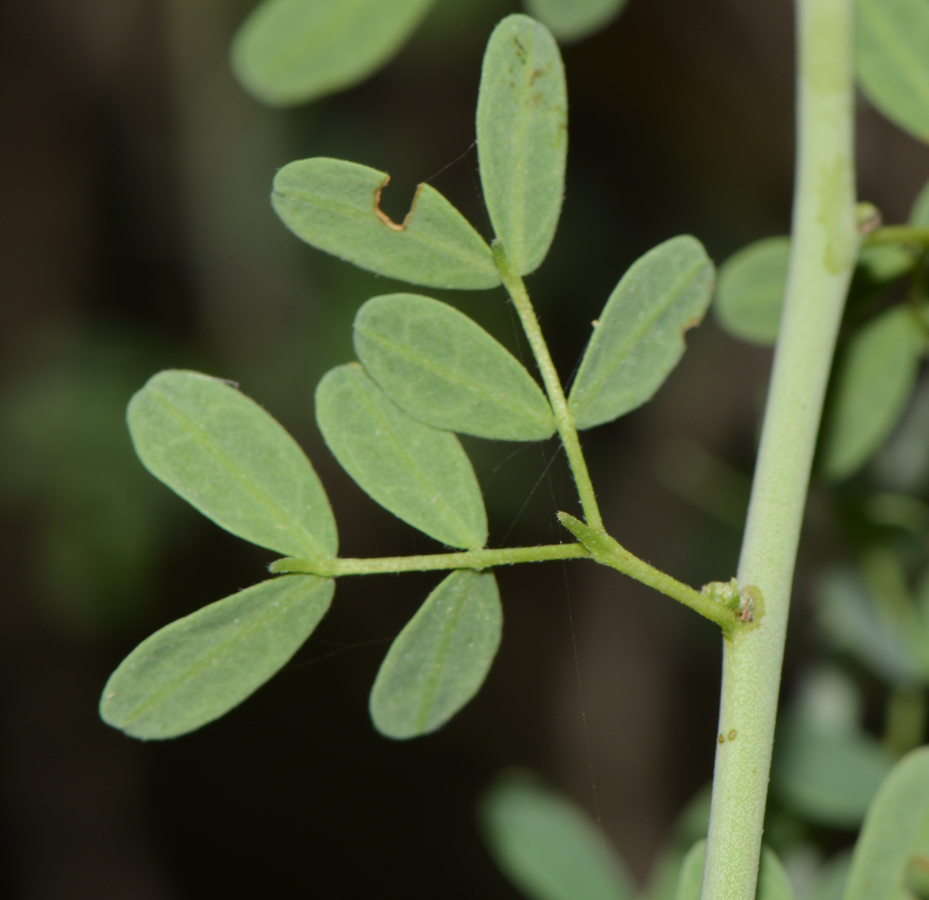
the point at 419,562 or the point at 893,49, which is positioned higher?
the point at 893,49

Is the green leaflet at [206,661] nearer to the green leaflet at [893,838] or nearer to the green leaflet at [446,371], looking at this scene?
the green leaflet at [446,371]

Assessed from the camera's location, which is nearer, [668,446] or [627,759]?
[668,446]

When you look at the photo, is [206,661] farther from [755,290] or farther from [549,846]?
[549,846]

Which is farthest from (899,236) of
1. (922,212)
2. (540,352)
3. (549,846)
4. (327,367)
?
(327,367)

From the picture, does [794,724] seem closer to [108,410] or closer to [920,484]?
[920,484]

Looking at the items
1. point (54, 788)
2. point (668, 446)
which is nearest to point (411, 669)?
point (668, 446)

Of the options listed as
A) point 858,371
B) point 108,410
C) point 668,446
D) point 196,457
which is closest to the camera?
point 196,457

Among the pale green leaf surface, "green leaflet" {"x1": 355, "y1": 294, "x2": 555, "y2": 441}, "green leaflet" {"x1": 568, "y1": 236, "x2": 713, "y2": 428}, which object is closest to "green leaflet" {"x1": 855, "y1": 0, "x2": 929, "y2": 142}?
the pale green leaf surface
